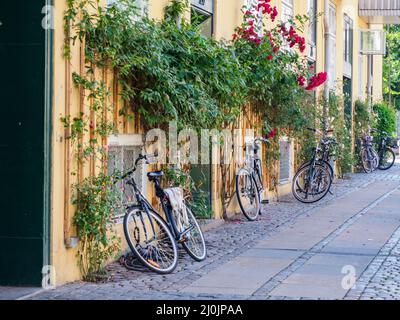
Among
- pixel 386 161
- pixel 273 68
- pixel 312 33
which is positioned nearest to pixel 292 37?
pixel 273 68

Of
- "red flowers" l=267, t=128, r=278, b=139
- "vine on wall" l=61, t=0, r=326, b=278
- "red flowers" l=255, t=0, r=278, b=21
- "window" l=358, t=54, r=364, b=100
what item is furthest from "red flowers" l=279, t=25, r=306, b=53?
"window" l=358, t=54, r=364, b=100

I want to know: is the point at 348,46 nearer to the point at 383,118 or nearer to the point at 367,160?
the point at 383,118

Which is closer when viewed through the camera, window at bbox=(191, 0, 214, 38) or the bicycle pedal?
the bicycle pedal

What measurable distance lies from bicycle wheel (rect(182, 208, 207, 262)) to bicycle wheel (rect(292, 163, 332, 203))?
5.81 metres

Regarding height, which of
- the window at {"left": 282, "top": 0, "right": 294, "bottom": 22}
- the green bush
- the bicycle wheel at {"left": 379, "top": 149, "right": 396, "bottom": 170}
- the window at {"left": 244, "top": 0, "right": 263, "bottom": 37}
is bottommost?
the bicycle wheel at {"left": 379, "top": 149, "right": 396, "bottom": 170}

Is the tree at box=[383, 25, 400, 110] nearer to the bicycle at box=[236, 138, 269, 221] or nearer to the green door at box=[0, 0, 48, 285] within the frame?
the bicycle at box=[236, 138, 269, 221]

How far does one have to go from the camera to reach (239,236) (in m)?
11.0

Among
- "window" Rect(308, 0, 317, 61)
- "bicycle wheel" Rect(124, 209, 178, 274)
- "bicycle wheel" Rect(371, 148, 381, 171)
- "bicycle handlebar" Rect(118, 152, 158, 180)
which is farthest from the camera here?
"bicycle wheel" Rect(371, 148, 381, 171)

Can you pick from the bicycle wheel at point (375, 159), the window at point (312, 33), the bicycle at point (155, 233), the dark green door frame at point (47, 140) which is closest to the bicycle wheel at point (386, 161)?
the bicycle wheel at point (375, 159)

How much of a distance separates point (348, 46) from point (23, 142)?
1786 centimetres

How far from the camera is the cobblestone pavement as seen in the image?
7.31 meters

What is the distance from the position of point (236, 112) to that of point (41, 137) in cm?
442

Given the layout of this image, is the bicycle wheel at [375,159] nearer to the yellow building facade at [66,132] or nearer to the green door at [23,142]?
the yellow building facade at [66,132]

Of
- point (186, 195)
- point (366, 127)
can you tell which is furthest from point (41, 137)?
point (366, 127)
